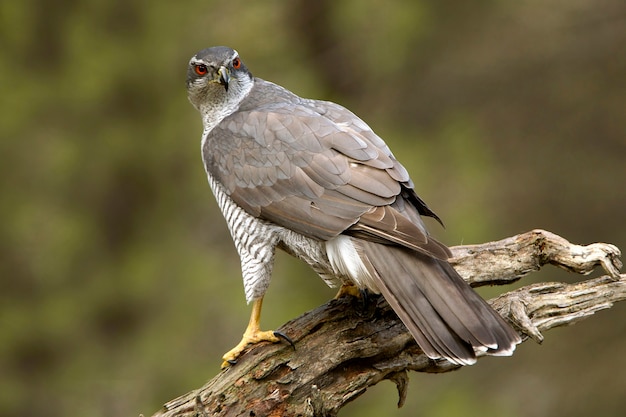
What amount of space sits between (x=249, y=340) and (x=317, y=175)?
35.4 inches

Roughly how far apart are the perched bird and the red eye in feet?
0.11

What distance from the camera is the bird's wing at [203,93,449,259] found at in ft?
13.1

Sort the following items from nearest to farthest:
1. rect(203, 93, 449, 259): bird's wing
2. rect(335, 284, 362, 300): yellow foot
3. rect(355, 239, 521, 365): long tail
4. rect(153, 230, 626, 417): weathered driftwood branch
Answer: rect(355, 239, 521, 365): long tail → rect(203, 93, 449, 259): bird's wing → rect(153, 230, 626, 417): weathered driftwood branch → rect(335, 284, 362, 300): yellow foot

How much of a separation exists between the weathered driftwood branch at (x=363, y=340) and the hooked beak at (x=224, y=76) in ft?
4.61

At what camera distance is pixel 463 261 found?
4625mm

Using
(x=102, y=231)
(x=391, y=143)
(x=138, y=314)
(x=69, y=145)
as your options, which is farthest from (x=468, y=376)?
(x=69, y=145)

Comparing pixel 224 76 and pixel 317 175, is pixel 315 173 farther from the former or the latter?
pixel 224 76

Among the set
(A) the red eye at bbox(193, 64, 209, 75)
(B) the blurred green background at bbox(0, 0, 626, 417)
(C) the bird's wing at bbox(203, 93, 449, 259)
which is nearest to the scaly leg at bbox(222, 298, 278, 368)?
(C) the bird's wing at bbox(203, 93, 449, 259)

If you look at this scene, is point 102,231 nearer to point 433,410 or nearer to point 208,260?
point 208,260

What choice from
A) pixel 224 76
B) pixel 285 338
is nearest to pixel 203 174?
pixel 224 76

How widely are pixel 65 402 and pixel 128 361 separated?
60cm

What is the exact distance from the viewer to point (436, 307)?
148 inches

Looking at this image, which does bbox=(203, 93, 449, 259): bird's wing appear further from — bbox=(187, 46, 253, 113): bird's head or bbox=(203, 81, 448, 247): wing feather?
bbox=(187, 46, 253, 113): bird's head

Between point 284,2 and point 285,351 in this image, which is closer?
point 285,351
